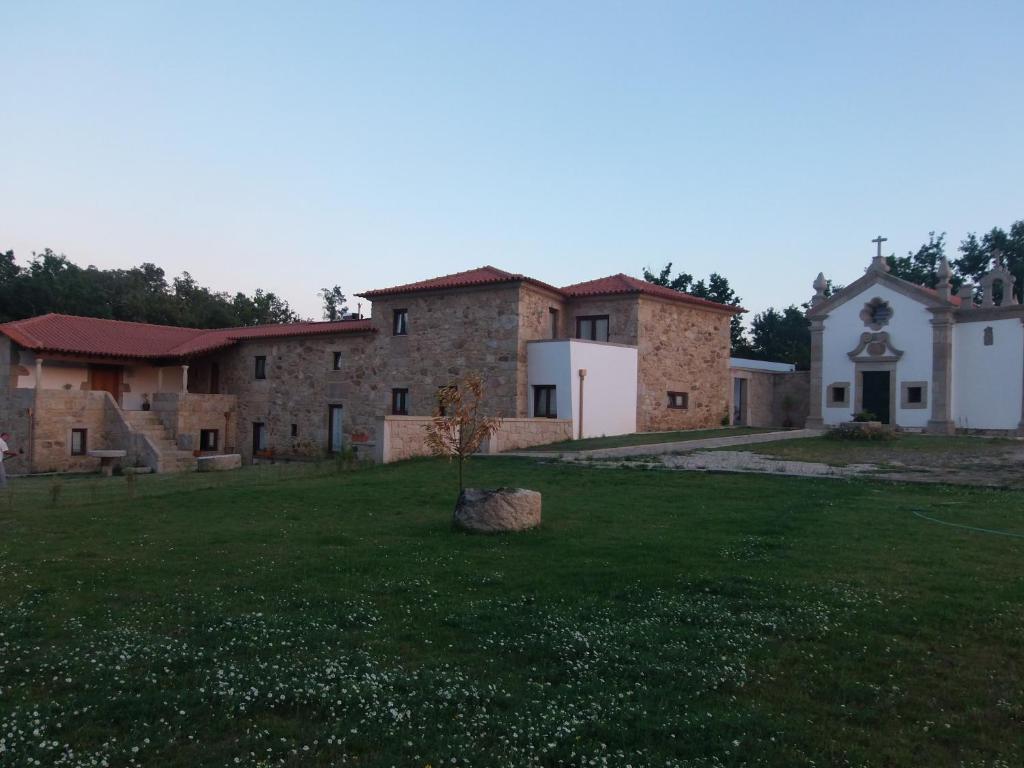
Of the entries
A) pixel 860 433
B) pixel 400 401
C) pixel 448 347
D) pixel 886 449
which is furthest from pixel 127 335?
pixel 886 449

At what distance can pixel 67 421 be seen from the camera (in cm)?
2783

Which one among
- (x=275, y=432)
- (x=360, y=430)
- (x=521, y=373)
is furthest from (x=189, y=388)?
(x=521, y=373)

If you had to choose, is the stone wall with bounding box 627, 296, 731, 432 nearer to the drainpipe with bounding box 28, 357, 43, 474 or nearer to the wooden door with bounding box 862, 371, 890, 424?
the wooden door with bounding box 862, 371, 890, 424

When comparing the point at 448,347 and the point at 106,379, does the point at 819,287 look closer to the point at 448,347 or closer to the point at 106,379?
the point at 448,347

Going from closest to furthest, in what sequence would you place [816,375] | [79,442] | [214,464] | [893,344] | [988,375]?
[214,464], [988,375], [79,442], [893,344], [816,375]

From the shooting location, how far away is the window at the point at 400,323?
28.8 meters

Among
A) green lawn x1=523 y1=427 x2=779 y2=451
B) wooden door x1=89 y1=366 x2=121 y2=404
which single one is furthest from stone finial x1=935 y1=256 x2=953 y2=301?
wooden door x1=89 y1=366 x2=121 y2=404

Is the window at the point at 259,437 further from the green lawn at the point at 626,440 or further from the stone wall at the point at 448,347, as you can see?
the green lawn at the point at 626,440

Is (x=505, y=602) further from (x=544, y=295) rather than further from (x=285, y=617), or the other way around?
(x=544, y=295)

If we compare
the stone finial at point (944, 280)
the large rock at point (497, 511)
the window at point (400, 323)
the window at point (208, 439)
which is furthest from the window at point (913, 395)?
the window at point (208, 439)

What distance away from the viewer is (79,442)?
28.4 meters

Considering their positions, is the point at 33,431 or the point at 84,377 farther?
the point at 84,377

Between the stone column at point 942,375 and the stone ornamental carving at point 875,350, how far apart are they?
1.37 m

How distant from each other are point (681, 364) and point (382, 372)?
38.0 ft
